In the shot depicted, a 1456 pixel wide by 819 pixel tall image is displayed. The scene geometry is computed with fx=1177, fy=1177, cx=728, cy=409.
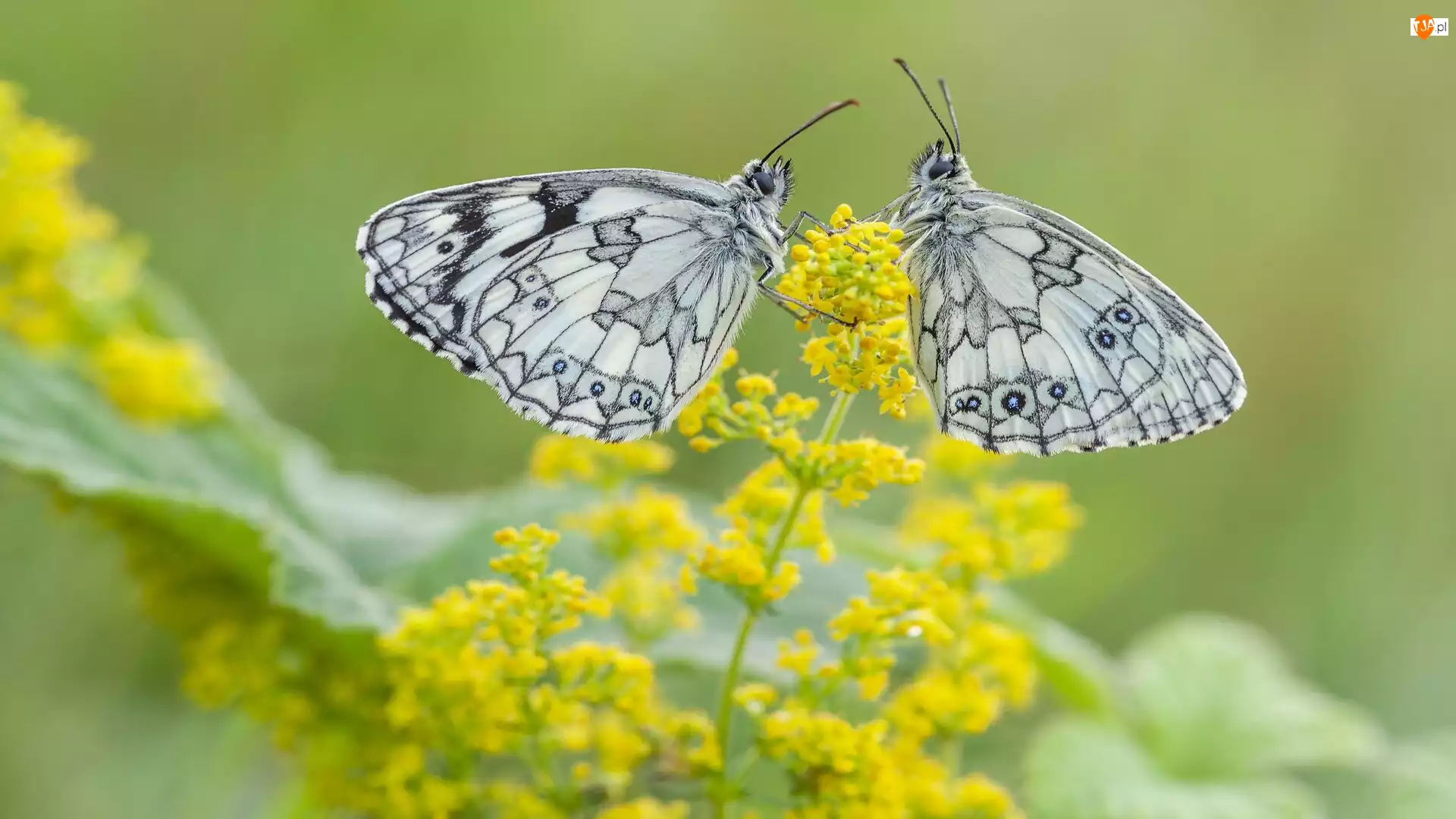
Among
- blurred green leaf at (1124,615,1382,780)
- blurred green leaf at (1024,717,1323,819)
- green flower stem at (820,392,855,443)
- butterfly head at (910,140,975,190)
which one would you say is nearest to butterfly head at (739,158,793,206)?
butterfly head at (910,140,975,190)

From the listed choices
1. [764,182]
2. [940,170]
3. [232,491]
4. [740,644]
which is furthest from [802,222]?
[232,491]

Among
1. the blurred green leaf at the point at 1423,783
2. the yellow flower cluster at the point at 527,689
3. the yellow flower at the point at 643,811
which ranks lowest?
the yellow flower at the point at 643,811

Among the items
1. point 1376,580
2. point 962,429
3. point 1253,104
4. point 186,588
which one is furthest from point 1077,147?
point 186,588

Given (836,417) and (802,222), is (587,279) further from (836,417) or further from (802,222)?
(836,417)

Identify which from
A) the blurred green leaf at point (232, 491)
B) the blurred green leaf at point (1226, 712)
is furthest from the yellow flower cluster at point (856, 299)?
the blurred green leaf at point (1226, 712)

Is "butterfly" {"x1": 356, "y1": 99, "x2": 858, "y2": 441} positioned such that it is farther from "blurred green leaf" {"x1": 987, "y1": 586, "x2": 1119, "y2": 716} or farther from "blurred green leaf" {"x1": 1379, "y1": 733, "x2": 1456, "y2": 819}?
"blurred green leaf" {"x1": 1379, "y1": 733, "x2": 1456, "y2": 819}

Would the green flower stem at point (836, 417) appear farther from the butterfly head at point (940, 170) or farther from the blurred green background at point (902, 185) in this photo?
the blurred green background at point (902, 185)
